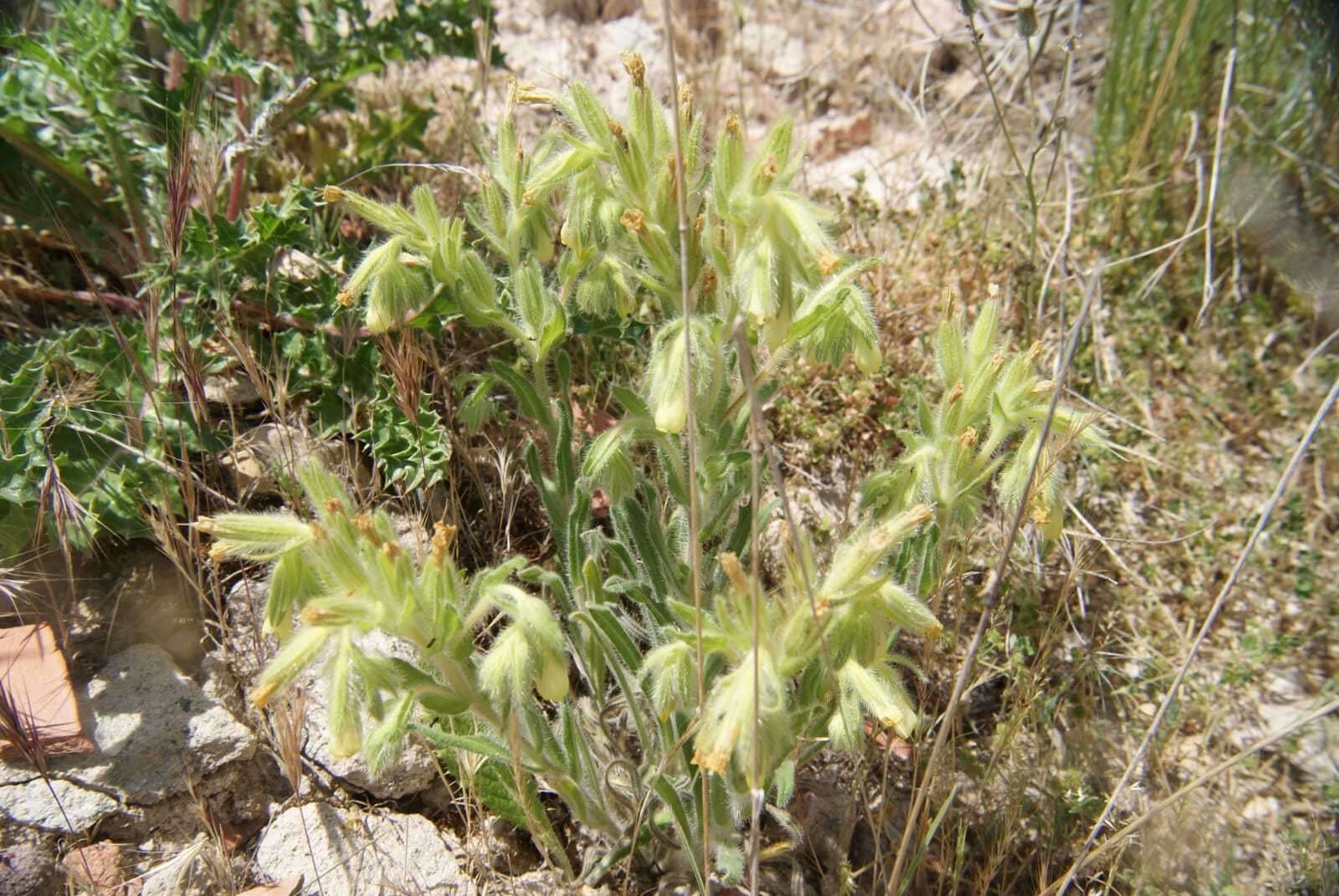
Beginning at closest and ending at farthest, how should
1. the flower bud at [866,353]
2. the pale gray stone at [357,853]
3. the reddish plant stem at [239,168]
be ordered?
the flower bud at [866,353] < the pale gray stone at [357,853] < the reddish plant stem at [239,168]

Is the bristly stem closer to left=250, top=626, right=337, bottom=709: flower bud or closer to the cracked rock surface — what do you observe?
left=250, top=626, right=337, bottom=709: flower bud

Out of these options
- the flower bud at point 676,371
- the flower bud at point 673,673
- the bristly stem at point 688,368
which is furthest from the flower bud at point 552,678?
the flower bud at point 676,371

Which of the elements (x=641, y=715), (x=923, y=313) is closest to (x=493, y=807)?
(x=641, y=715)

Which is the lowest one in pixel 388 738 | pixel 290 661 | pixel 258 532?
pixel 388 738

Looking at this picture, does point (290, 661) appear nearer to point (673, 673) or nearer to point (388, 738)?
point (388, 738)

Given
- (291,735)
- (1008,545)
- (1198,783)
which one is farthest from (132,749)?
(1198,783)

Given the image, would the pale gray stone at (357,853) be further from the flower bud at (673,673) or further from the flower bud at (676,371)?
the flower bud at (676,371)

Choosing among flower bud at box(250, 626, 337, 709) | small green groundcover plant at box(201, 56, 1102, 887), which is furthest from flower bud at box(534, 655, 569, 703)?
flower bud at box(250, 626, 337, 709)
